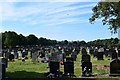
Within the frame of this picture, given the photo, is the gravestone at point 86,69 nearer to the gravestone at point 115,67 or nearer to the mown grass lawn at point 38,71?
the mown grass lawn at point 38,71

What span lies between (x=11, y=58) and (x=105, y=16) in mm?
27802

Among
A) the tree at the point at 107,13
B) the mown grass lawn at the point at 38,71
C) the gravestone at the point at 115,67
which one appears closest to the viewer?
the mown grass lawn at the point at 38,71

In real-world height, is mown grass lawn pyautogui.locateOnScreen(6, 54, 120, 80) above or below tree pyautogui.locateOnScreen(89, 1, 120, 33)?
below

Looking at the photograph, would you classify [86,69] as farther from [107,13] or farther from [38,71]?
[107,13]

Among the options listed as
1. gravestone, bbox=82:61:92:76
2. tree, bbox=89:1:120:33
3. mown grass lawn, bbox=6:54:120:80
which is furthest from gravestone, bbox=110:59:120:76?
tree, bbox=89:1:120:33

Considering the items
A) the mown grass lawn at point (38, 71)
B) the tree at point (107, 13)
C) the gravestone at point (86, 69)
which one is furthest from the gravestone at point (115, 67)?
the tree at point (107, 13)

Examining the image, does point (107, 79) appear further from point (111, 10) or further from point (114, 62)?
point (111, 10)

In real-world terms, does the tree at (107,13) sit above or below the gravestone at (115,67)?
above

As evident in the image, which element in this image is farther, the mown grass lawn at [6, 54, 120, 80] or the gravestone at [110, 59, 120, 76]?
the gravestone at [110, 59, 120, 76]

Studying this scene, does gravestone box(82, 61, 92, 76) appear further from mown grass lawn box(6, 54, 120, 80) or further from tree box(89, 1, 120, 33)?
tree box(89, 1, 120, 33)

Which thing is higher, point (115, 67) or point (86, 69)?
point (115, 67)

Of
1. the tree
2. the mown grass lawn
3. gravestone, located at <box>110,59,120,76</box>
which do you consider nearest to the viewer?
the mown grass lawn

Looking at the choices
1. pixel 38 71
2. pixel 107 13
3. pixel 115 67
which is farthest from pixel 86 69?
pixel 107 13

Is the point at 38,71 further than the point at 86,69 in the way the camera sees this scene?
Yes
